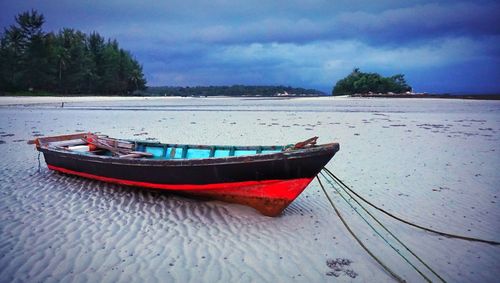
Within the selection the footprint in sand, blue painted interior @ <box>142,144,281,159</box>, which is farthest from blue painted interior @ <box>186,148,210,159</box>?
the footprint in sand

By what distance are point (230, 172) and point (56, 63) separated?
6685 cm

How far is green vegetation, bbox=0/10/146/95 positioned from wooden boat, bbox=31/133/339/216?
187 feet

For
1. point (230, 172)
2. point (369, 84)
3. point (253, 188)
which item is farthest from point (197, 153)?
point (369, 84)

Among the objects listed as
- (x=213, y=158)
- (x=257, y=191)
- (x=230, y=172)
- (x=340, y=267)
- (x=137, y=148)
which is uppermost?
(x=213, y=158)

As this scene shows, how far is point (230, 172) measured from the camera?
538 cm

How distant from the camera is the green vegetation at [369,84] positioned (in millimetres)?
77750

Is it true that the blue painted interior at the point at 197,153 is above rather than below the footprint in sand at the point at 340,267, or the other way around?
above

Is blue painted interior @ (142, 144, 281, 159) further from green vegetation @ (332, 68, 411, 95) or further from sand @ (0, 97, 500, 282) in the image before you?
green vegetation @ (332, 68, 411, 95)

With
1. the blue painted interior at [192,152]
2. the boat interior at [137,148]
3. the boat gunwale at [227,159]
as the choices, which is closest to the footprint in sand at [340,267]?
the boat gunwale at [227,159]

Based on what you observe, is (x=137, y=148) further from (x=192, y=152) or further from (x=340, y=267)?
(x=340, y=267)

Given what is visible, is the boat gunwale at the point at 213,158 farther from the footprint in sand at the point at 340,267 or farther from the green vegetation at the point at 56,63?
the green vegetation at the point at 56,63

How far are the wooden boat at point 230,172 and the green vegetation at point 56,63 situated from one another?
57.1 meters

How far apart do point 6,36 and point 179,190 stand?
230ft

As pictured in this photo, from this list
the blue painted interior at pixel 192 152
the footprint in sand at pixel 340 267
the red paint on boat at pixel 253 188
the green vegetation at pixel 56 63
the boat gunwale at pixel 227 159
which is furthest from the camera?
the green vegetation at pixel 56 63
